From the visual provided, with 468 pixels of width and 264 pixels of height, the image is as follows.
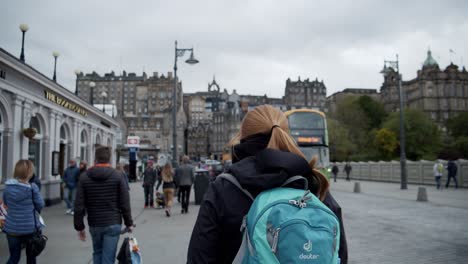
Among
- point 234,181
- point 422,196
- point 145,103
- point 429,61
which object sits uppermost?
point 429,61

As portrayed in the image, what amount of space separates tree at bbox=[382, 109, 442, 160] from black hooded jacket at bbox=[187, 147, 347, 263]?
72320 mm

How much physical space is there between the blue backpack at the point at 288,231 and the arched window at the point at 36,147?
1608cm

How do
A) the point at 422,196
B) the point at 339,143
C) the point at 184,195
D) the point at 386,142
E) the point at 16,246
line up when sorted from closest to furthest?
the point at 16,246
the point at 184,195
the point at 422,196
the point at 386,142
the point at 339,143

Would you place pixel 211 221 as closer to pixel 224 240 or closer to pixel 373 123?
pixel 224 240

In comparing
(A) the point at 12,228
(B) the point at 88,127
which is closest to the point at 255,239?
(A) the point at 12,228

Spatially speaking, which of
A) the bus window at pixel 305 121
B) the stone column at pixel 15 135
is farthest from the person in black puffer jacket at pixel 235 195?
the bus window at pixel 305 121

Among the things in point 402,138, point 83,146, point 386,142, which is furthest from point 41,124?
point 386,142

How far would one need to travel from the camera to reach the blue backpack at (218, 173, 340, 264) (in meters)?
1.77

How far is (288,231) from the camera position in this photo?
1.79 meters

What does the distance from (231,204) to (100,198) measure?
11.0 feet

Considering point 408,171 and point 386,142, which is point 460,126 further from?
point 408,171

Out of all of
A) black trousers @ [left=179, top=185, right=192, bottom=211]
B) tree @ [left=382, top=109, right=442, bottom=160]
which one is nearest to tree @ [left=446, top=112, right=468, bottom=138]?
tree @ [left=382, top=109, right=442, bottom=160]

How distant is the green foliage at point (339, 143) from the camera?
227 ft

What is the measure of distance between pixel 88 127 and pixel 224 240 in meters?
23.5
